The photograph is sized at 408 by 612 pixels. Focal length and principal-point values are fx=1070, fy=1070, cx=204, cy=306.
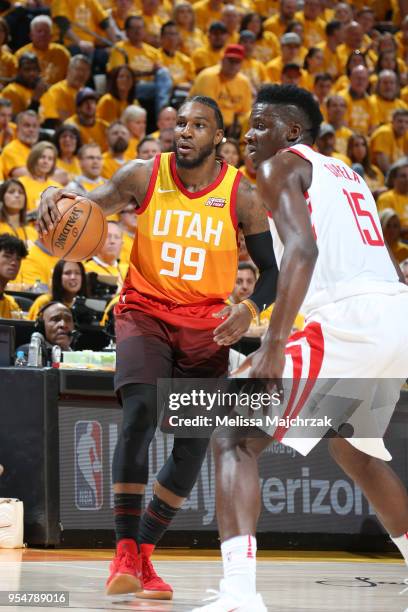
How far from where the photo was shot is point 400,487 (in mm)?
3715

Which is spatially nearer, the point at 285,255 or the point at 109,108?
the point at 285,255

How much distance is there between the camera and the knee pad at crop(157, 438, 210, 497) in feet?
14.7

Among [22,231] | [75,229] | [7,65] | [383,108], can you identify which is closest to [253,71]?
[383,108]

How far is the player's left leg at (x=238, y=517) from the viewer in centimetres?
315

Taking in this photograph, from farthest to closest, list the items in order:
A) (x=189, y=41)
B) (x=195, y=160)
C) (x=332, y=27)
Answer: (x=332, y=27), (x=189, y=41), (x=195, y=160)

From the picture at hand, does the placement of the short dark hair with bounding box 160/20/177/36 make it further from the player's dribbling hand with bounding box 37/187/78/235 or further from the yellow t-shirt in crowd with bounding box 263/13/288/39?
the player's dribbling hand with bounding box 37/187/78/235

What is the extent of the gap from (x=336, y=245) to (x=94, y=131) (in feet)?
29.5

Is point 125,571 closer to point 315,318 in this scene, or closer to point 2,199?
Answer: point 315,318

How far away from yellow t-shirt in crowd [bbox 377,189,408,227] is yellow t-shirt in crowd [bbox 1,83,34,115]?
4229mm

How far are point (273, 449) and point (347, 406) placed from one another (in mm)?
3444

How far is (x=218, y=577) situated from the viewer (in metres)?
5.07

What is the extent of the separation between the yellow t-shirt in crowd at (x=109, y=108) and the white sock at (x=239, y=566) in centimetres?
973

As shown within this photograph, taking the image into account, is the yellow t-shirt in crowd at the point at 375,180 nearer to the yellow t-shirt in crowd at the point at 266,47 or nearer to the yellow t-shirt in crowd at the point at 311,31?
the yellow t-shirt in crowd at the point at 266,47

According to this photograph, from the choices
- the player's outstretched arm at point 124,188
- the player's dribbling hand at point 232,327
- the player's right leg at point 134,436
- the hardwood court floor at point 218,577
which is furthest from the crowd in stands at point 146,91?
the player's dribbling hand at point 232,327
